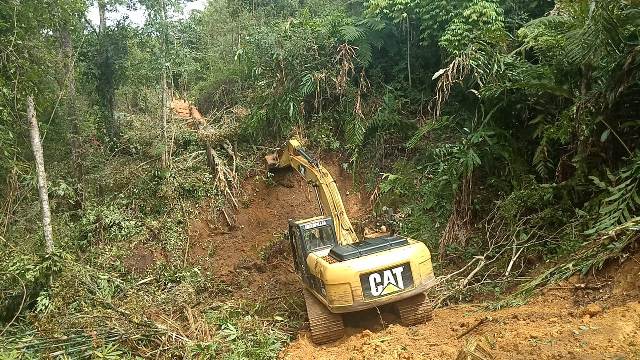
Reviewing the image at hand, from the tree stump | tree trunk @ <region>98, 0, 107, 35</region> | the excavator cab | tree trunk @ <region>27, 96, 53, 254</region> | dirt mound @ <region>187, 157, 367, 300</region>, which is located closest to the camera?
the tree stump

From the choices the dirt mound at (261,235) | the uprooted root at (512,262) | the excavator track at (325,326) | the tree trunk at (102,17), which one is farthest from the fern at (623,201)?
the tree trunk at (102,17)

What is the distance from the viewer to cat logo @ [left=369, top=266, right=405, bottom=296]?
632 cm

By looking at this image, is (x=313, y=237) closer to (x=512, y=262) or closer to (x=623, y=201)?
(x=512, y=262)

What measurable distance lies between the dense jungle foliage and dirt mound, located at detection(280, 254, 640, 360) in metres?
0.37

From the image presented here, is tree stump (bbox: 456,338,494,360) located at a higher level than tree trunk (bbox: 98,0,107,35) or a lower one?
lower

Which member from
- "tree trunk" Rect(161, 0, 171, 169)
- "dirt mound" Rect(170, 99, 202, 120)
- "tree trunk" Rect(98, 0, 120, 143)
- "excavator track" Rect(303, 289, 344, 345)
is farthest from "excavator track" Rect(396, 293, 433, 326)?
"tree trunk" Rect(98, 0, 120, 143)

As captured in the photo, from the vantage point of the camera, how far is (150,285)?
9664mm

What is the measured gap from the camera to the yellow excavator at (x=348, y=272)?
6305 mm

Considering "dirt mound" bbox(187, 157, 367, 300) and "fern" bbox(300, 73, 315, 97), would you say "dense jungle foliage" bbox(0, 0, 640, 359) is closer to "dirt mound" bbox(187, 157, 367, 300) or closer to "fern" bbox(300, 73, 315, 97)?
"fern" bbox(300, 73, 315, 97)

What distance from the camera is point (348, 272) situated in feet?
20.5

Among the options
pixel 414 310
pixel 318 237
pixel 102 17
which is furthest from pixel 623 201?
pixel 102 17

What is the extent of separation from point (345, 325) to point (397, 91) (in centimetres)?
689

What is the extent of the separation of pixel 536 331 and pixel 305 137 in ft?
28.2

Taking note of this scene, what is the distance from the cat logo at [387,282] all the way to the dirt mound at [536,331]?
470 mm
